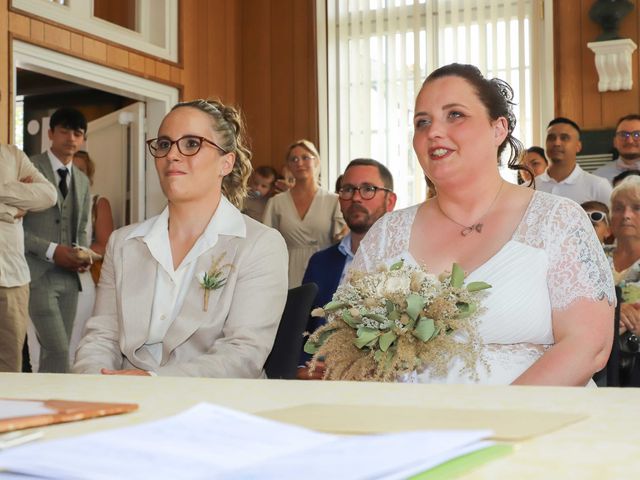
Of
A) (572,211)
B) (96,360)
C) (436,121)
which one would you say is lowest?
(96,360)

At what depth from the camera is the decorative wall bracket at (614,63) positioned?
291 inches

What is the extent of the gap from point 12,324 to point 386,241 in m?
2.96

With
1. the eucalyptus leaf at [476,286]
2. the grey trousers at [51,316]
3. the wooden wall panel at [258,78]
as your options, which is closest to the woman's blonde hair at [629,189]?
the eucalyptus leaf at [476,286]

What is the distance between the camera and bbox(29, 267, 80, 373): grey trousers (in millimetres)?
5559

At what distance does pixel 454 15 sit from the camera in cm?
812

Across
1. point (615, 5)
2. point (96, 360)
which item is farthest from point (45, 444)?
point (615, 5)

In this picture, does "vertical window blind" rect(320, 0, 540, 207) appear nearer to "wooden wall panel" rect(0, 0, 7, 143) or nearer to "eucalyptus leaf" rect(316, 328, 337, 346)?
"wooden wall panel" rect(0, 0, 7, 143)

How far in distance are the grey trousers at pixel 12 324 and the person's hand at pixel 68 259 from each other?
54 cm

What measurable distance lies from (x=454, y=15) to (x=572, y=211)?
6083 millimetres

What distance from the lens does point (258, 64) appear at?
29.7ft

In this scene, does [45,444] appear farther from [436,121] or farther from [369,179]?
[369,179]

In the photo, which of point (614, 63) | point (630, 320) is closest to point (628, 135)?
point (614, 63)

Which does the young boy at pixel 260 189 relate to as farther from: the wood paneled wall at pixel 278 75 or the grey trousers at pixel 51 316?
the grey trousers at pixel 51 316

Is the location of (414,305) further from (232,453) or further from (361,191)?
(361,191)
